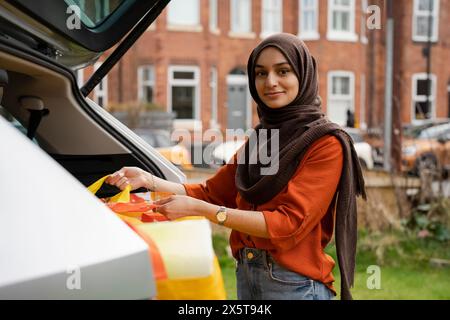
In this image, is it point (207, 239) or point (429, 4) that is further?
point (429, 4)

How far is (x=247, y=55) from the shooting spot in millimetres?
26453

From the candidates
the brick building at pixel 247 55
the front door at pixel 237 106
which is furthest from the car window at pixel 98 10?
the front door at pixel 237 106

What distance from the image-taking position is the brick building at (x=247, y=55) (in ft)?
81.8

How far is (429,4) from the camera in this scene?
2802 cm

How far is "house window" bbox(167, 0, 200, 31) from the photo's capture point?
2508 cm

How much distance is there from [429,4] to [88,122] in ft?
88.3

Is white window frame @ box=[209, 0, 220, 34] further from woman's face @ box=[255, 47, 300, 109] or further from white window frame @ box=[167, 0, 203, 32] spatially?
woman's face @ box=[255, 47, 300, 109]

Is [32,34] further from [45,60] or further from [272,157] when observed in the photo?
[272,157]

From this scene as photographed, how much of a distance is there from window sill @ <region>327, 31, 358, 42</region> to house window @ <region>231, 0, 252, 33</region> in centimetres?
307

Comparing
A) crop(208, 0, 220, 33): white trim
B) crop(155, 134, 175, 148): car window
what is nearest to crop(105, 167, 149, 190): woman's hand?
crop(155, 134, 175, 148): car window

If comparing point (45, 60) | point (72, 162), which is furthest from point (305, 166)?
point (72, 162)

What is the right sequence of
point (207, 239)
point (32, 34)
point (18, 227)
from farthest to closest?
point (32, 34), point (207, 239), point (18, 227)

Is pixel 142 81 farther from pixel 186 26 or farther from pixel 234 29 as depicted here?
pixel 234 29

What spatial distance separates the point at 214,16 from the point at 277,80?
24551mm
